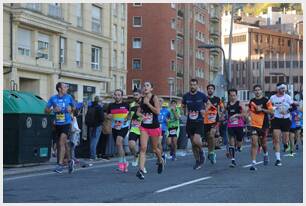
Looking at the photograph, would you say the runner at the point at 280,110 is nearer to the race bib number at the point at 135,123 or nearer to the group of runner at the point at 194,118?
the group of runner at the point at 194,118

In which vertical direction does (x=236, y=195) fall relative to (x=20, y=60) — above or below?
below

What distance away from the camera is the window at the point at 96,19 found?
48219mm

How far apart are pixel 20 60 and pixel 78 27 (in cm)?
776

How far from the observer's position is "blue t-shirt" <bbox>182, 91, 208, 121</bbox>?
49.0 ft

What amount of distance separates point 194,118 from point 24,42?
26.2m

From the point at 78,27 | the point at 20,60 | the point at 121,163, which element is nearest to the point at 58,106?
the point at 121,163

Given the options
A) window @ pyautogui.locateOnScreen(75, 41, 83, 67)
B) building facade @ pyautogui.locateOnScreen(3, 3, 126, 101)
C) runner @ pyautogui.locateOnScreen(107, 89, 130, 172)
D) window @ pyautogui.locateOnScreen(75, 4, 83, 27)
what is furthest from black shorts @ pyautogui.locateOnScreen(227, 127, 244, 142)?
window @ pyautogui.locateOnScreen(75, 4, 83, 27)

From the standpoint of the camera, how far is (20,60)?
127 feet

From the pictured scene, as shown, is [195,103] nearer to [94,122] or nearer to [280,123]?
[280,123]

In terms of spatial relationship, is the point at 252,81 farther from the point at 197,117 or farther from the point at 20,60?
the point at 197,117

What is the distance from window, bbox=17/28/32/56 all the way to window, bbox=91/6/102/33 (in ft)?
27.6

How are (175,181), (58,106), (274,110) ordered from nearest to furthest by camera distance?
(175,181) → (58,106) → (274,110)

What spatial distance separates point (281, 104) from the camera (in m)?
16.3

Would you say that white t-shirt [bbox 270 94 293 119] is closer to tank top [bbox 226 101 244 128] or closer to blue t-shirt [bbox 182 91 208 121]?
tank top [bbox 226 101 244 128]
